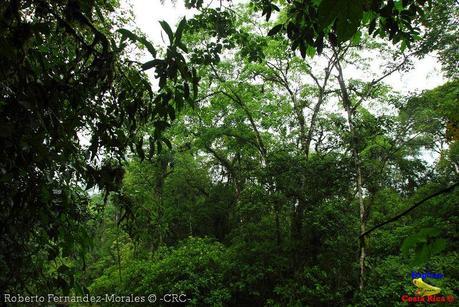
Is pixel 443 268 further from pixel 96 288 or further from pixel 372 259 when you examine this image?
pixel 96 288

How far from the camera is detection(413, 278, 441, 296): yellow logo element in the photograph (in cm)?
534

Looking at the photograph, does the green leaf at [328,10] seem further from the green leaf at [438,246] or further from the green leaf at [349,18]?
the green leaf at [438,246]

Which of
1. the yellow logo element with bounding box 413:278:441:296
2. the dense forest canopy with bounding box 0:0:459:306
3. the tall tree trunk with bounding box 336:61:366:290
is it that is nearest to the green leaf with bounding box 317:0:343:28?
the dense forest canopy with bounding box 0:0:459:306

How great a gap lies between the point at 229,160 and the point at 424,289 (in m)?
10.3

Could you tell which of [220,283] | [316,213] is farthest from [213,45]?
[220,283]

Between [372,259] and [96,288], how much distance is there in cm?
811

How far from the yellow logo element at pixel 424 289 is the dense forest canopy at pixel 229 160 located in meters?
0.04

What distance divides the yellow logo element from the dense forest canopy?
0.14 feet

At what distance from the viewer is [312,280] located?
6.99m

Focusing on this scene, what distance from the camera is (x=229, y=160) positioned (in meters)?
15.1

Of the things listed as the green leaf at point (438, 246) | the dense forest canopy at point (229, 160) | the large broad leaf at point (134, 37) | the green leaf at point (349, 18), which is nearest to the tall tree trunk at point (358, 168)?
the dense forest canopy at point (229, 160)

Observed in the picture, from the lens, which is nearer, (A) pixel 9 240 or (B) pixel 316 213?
(A) pixel 9 240

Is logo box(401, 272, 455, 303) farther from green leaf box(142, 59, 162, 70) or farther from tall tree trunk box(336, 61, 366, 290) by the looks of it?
green leaf box(142, 59, 162, 70)

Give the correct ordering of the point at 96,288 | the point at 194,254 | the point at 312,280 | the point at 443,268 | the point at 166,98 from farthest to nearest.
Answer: the point at 96,288
the point at 194,254
the point at 312,280
the point at 443,268
the point at 166,98
